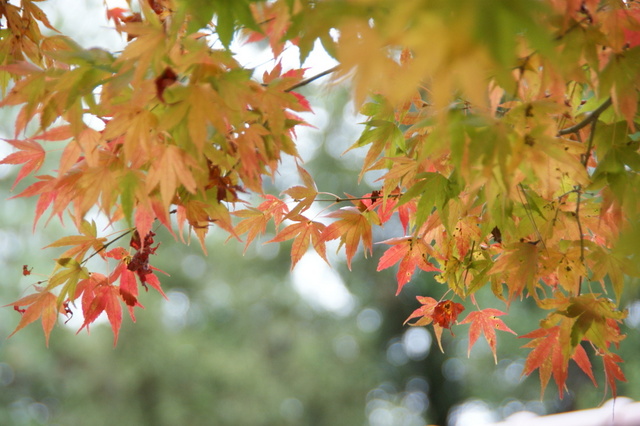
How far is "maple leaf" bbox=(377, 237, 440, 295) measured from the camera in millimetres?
1080

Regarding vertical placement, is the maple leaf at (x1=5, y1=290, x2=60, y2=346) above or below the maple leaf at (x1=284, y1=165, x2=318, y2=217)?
below

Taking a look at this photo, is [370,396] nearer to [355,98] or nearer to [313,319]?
[313,319]

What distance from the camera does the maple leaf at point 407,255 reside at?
108 centimetres

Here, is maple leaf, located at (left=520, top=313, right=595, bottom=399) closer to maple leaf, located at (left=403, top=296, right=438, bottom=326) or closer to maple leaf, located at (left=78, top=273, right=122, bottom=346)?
maple leaf, located at (left=403, top=296, right=438, bottom=326)

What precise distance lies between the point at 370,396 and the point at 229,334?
1.40 m

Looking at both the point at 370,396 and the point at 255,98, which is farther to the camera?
the point at 370,396

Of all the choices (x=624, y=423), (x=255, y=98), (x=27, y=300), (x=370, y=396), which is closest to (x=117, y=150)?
(x=255, y=98)

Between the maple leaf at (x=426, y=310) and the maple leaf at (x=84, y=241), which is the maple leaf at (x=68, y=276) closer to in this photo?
the maple leaf at (x=84, y=241)

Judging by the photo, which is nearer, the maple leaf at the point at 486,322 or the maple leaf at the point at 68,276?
the maple leaf at the point at 68,276

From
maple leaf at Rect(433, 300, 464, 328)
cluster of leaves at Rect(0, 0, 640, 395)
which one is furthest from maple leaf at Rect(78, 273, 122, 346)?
maple leaf at Rect(433, 300, 464, 328)

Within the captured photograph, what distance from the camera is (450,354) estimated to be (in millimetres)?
5496

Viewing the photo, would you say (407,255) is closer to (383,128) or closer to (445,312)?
(445,312)

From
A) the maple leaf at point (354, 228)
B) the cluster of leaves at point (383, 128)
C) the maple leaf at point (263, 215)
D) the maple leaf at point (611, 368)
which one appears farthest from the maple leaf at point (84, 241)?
the maple leaf at point (611, 368)

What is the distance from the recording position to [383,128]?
1006 millimetres
